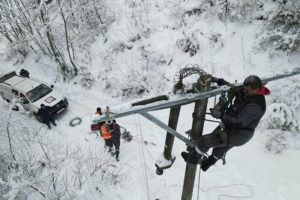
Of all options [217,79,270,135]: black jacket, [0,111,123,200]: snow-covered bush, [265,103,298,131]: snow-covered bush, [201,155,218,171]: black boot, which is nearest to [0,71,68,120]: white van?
[0,111,123,200]: snow-covered bush

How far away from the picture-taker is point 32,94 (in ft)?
45.1

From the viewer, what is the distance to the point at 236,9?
13.0 metres

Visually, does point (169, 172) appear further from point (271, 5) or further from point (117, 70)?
point (271, 5)

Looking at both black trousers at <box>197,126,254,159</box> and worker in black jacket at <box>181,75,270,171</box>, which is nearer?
worker in black jacket at <box>181,75,270,171</box>

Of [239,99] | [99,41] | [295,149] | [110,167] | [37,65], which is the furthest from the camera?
[37,65]

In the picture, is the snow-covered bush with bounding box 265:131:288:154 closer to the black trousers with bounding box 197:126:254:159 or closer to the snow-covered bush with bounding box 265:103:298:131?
the snow-covered bush with bounding box 265:103:298:131

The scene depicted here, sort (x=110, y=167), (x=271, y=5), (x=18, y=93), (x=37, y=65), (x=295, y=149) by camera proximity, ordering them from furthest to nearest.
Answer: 1. (x=37, y=65)
2. (x=18, y=93)
3. (x=271, y=5)
4. (x=110, y=167)
5. (x=295, y=149)

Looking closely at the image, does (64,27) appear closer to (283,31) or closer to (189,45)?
(189,45)

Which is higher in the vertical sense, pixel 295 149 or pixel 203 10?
pixel 203 10

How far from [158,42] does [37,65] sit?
8.33m

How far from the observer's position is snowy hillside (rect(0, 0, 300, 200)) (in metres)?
8.74

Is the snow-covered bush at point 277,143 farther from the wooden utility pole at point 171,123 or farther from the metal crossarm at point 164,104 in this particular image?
the metal crossarm at point 164,104

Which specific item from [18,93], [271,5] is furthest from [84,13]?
[271,5]

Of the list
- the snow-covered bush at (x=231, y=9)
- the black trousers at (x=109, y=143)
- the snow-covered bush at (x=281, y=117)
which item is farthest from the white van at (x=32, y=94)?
the snow-covered bush at (x=281, y=117)
